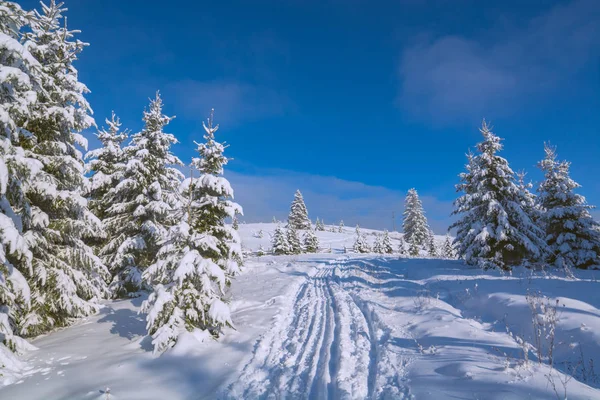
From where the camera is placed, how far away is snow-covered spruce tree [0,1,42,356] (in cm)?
683

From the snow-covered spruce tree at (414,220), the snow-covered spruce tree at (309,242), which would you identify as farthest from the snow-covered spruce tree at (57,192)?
the snow-covered spruce tree at (414,220)

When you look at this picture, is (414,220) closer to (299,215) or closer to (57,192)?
(299,215)

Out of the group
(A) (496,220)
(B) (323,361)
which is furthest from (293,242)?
(B) (323,361)

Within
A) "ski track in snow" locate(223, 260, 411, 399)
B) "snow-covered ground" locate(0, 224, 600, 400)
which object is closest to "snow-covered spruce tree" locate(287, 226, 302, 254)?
"snow-covered ground" locate(0, 224, 600, 400)

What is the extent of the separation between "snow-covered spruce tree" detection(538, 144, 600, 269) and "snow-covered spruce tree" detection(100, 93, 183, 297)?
22.9 meters

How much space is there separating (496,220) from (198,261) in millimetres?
17431

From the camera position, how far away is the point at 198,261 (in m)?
8.24

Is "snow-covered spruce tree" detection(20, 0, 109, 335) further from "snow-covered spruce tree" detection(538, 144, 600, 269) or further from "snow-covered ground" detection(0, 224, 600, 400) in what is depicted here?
"snow-covered spruce tree" detection(538, 144, 600, 269)

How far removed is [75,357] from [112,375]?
2.33 meters

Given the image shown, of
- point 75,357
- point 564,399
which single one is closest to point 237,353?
point 75,357

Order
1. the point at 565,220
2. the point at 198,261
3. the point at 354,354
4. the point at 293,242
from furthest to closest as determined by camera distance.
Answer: the point at 293,242 → the point at 565,220 → the point at 198,261 → the point at 354,354

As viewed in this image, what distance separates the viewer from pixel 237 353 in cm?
724

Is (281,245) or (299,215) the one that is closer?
(281,245)

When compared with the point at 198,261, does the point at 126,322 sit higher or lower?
lower
